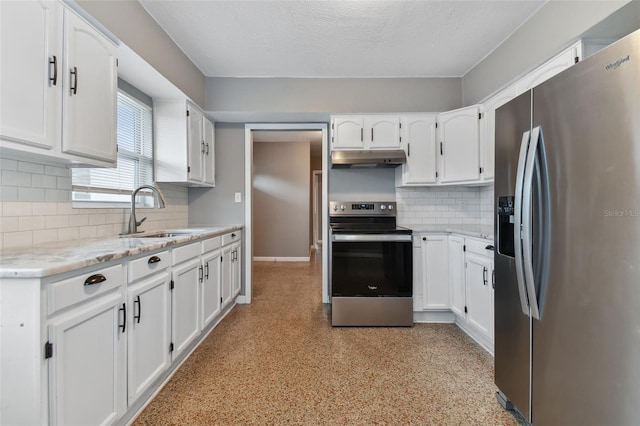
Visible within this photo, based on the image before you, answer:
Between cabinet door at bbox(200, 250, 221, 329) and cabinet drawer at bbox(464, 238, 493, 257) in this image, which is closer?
cabinet drawer at bbox(464, 238, 493, 257)

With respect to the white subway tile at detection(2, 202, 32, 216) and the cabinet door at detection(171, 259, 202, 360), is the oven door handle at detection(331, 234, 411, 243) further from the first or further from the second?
the white subway tile at detection(2, 202, 32, 216)

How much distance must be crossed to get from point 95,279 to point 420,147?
281cm

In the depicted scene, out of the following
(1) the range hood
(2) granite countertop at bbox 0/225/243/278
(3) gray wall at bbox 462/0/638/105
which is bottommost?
(2) granite countertop at bbox 0/225/243/278

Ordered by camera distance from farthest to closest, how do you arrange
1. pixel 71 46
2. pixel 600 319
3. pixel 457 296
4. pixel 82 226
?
1. pixel 457 296
2. pixel 82 226
3. pixel 71 46
4. pixel 600 319

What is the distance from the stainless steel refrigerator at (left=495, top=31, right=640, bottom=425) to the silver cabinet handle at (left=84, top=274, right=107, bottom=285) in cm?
185

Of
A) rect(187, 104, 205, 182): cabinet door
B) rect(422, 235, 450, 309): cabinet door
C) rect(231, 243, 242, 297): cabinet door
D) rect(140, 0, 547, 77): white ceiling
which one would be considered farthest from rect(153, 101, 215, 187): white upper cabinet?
rect(422, 235, 450, 309): cabinet door

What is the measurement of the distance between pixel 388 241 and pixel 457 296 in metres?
0.80

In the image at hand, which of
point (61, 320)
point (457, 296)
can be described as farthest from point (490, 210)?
point (61, 320)

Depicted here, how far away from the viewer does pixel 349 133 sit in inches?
117

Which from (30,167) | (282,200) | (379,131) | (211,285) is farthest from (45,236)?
(282,200)

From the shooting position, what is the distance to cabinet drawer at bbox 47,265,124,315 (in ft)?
3.26

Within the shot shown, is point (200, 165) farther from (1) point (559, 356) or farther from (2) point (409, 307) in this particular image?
(1) point (559, 356)

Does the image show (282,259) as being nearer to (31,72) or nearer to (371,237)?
(371,237)

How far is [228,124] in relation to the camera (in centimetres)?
335
